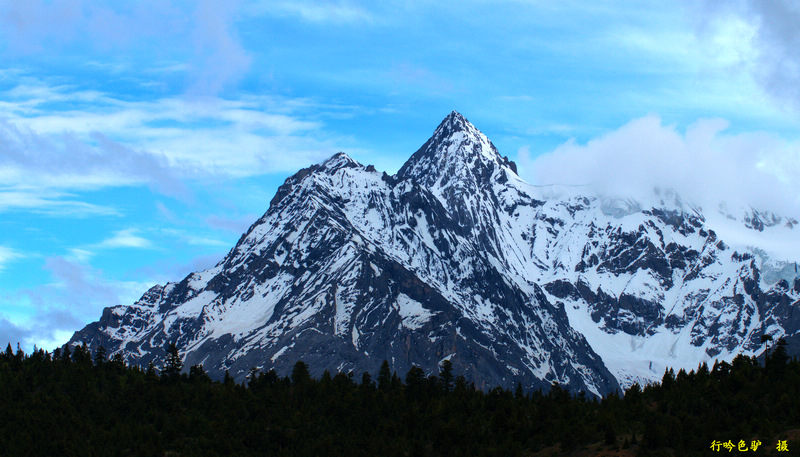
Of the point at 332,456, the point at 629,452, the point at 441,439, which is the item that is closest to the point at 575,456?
the point at 629,452

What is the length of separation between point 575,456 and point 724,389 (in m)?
35.5

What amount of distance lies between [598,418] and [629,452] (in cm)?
1635

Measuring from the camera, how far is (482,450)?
188m

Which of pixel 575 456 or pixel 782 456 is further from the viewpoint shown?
pixel 575 456

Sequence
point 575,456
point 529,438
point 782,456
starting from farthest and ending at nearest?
point 529,438, point 575,456, point 782,456

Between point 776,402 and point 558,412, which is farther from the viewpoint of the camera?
point 558,412

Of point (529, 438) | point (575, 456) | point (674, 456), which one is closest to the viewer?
point (674, 456)

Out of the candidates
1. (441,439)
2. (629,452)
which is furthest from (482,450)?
(629,452)

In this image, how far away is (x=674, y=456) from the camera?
557ft

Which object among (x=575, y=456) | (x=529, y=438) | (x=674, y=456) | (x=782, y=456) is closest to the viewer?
(x=782, y=456)

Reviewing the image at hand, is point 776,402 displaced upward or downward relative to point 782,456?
upward

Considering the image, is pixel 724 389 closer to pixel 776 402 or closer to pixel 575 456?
pixel 776 402

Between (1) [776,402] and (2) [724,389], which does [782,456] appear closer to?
(1) [776,402]

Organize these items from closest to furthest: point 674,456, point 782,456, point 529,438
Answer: point 782,456
point 674,456
point 529,438
